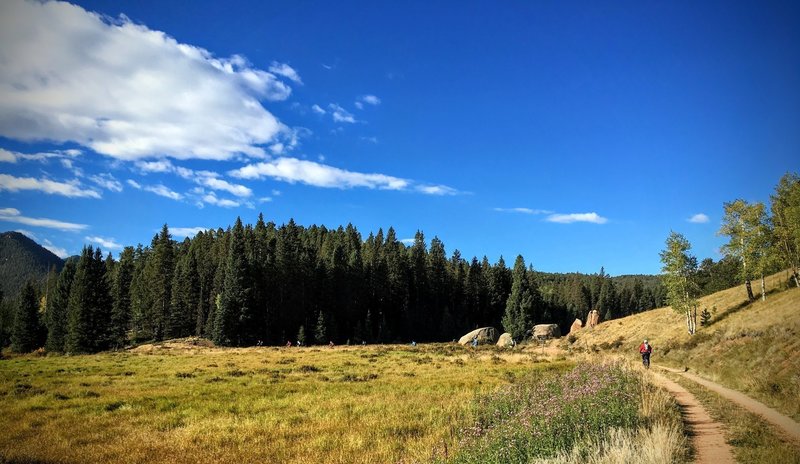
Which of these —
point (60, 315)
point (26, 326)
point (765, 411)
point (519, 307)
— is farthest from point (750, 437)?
point (26, 326)

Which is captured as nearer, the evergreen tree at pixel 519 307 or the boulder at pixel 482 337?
the boulder at pixel 482 337

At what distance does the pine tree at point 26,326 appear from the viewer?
73.1 metres

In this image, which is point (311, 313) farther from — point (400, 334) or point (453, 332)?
point (453, 332)

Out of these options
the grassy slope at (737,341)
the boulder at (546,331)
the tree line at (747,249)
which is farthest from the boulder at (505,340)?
the tree line at (747,249)

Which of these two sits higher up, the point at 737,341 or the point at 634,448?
the point at 737,341

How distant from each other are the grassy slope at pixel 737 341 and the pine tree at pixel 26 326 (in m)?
86.1

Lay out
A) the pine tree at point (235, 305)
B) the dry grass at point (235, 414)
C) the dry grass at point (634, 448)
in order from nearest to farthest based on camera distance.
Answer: the dry grass at point (634, 448) < the dry grass at point (235, 414) < the pine tree at point (235, 305)

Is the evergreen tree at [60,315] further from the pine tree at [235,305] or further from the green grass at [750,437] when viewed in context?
the green grass at [750,437]

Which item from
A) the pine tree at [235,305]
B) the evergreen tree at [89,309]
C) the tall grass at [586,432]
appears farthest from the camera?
the pine tree at [235,305]

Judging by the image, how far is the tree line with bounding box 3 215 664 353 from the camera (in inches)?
2554

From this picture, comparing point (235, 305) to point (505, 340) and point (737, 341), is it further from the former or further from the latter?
point (737, 341)

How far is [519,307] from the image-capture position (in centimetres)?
8150

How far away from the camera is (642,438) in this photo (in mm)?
9578

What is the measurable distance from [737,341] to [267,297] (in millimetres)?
64816
